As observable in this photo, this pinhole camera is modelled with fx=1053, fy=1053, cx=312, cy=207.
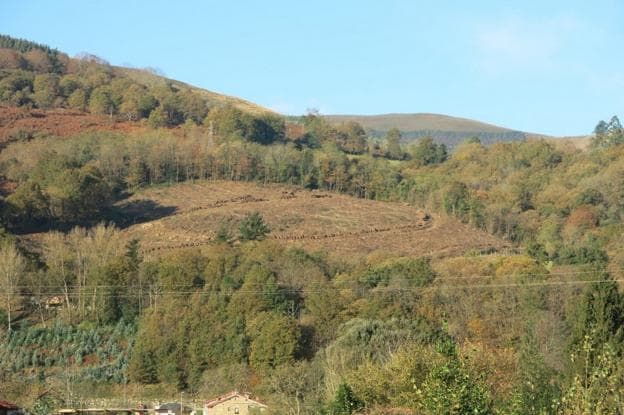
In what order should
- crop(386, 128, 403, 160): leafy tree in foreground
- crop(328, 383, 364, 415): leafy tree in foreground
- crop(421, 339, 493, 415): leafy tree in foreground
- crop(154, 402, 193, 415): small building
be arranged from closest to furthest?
crop(421, 339, 493, 415): leafy tree in foreground
crop(328, 383, 364, 415): leafy tree in foreground
crop(154, 402, 193, 415): small building
crop(386, 128, 403, 160): leafy tree in foreground

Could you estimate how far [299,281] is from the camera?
156ft

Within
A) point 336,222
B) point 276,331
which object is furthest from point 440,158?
point 276,331

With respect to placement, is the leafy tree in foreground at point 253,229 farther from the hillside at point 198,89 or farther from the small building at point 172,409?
the hillside at point 198,89

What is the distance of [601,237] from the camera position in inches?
2576

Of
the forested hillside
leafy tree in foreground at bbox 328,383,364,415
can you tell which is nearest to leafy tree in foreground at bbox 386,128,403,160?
the forested hillside

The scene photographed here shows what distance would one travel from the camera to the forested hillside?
2698cm

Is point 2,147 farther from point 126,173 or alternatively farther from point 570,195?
point 570,195

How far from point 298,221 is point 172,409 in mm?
35231

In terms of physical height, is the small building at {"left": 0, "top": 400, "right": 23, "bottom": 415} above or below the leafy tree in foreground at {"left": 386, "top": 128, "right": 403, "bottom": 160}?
below

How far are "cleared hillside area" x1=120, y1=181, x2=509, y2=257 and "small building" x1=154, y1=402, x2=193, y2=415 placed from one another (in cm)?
2388

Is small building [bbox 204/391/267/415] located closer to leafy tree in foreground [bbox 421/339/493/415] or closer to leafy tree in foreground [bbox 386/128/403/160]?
leafy tree in foreground [bbox 421/339/493/415]

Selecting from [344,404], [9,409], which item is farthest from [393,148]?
[344,404]

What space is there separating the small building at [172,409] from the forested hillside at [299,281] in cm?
249

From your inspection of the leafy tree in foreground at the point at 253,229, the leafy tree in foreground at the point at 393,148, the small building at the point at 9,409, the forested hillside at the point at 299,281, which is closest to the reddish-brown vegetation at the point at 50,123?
the forested hillside at the point at 299,281
